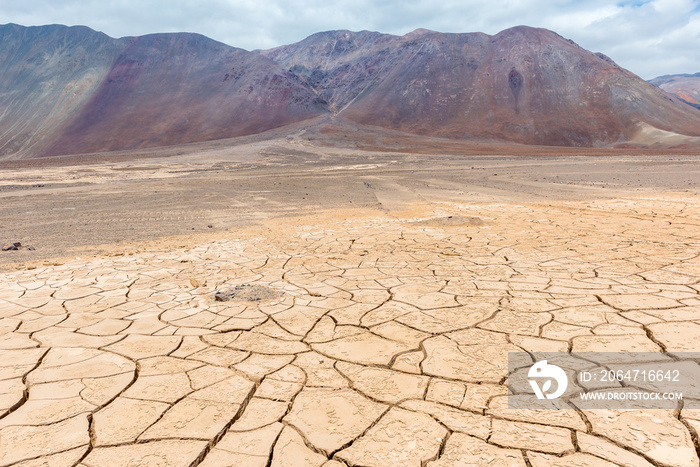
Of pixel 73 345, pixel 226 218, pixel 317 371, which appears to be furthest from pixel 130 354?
pixel 226 218

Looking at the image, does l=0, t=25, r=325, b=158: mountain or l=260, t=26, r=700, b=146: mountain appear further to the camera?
Answer: l=0, t=25, r=325, b=158: mountain

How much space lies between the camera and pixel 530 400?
2092 mm

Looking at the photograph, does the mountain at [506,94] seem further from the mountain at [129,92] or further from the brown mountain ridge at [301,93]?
the mountain at [129,92]

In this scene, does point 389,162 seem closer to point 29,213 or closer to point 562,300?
point 29,213

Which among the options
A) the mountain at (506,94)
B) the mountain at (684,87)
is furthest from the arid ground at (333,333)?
the mountain at (684,87)

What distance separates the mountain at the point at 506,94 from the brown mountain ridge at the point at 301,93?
0.52ft

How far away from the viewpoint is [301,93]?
47375 millimetres

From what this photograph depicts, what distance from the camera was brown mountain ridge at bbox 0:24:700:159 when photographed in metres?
39.5

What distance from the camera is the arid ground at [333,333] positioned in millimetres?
1849

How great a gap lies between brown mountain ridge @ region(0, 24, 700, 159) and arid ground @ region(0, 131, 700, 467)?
35727mm

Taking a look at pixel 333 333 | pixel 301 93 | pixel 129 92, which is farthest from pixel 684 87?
pixel 333 333

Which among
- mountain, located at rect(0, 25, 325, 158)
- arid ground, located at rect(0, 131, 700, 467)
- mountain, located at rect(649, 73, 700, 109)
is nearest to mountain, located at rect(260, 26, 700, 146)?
mountain, located at rect(0, 25, 325, 158)

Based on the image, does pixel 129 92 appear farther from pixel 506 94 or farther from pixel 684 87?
pixel 684 87

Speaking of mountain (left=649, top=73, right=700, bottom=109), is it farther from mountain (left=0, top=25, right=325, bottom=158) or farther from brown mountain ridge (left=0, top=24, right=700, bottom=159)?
mountain (left=0, top=25, right=325, bottom=158)
